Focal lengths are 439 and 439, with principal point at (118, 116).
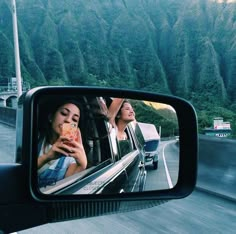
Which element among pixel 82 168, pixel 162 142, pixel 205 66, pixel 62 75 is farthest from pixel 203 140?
pixel 205 66

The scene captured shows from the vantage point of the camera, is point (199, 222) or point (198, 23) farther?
point (198, 23)

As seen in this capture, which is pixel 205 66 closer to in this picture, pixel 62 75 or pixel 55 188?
pixel 62 75

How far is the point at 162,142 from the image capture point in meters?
2.05

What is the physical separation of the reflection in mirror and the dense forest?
6355 cm

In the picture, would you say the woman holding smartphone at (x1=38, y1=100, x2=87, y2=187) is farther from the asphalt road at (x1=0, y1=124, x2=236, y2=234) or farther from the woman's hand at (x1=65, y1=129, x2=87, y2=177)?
the asphalt road at (x1=0, y1=124, x2=236, y2=234)

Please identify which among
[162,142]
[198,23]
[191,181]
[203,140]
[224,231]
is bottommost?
[224,231]

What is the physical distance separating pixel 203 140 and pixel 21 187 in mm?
6307

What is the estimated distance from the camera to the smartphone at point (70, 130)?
1530 mm

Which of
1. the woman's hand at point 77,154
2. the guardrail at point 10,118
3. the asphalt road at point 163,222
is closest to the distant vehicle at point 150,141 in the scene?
the woman's hand at point 77,154

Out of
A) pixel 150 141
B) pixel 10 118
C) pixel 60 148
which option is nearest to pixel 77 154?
pixel 60 148

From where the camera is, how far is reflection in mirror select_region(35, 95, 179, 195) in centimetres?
153

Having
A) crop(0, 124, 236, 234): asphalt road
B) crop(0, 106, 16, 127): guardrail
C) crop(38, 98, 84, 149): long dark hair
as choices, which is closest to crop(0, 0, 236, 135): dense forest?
crop(0, 106, 16, 127): guardrail

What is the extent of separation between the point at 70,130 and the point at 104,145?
0.85 feet

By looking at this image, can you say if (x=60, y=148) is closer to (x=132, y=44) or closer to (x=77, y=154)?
(x=77, y=154)
